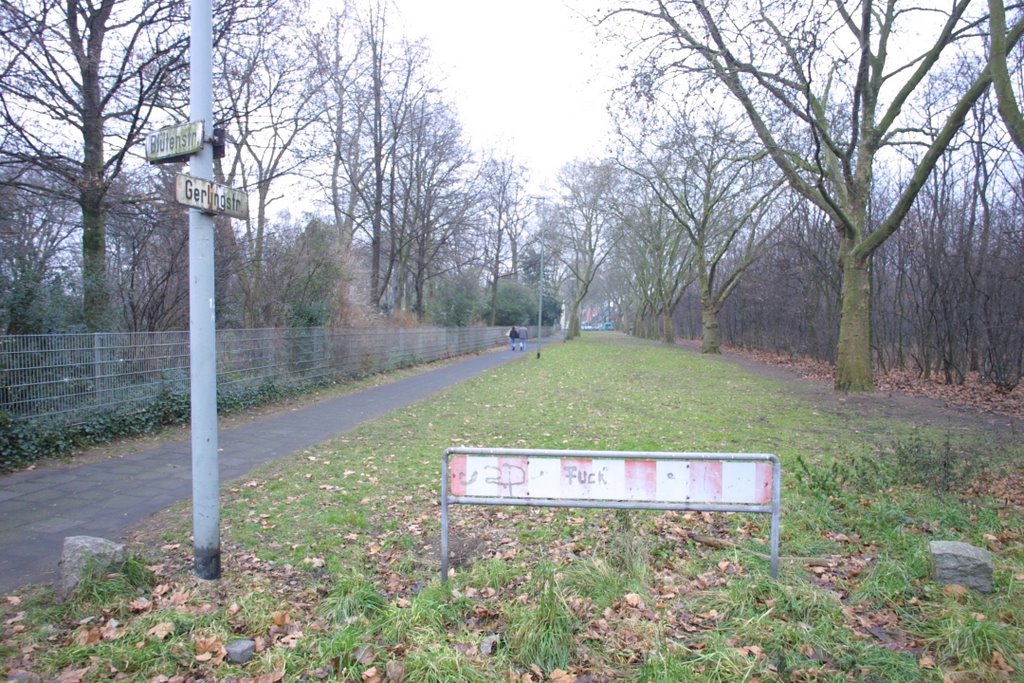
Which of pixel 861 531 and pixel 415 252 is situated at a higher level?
pixel 415 252

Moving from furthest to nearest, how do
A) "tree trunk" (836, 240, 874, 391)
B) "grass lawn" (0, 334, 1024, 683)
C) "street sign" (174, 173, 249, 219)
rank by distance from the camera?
"tree trunk" (836, 240, 874, 391), "street sign" (174, 173, 249, 219), "grass lawn" (0, 334, 1024, 683)

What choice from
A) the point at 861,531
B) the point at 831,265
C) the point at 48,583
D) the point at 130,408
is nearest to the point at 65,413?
the point at 130,408

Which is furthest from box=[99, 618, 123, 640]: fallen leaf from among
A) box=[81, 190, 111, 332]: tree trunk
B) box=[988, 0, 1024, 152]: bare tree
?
box=[988, 0, 1024, 152]: bare tree

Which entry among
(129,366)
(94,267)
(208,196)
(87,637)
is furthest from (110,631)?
(94,267)

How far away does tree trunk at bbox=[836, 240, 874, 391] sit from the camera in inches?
564

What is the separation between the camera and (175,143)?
406cm

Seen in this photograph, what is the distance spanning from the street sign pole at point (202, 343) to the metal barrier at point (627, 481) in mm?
1579

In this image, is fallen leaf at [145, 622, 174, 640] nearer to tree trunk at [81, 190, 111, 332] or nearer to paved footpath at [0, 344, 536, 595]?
paved footpath at [0, 344, 536, 595]

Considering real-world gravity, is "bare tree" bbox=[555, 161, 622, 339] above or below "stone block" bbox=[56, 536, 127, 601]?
above

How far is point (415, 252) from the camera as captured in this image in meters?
30.7

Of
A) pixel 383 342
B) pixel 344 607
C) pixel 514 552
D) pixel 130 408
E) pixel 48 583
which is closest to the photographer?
pixel 344 607

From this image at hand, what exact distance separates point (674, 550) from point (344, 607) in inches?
92.5

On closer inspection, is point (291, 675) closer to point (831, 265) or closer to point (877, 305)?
point (877, 305)

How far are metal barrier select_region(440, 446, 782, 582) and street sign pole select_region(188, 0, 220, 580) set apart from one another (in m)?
1.58
